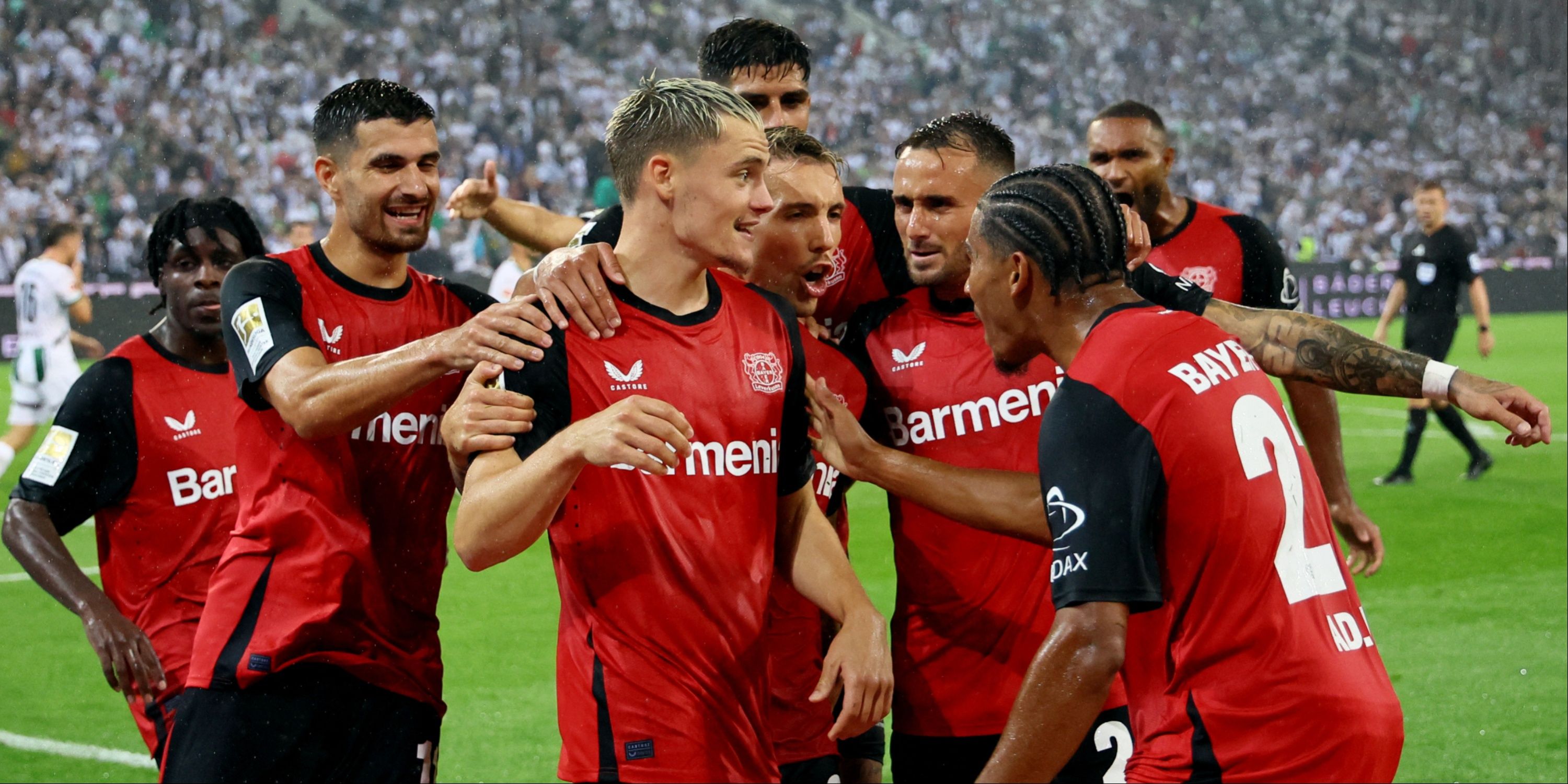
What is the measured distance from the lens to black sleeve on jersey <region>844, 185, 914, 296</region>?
4484 mm

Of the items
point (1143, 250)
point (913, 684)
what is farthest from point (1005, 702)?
point (1143, 250)

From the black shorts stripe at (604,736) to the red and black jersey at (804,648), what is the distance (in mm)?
1005

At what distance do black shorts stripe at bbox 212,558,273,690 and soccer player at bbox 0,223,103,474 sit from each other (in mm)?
→ 9820

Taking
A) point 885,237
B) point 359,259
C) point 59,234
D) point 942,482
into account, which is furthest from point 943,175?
point 59,234

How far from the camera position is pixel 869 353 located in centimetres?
408

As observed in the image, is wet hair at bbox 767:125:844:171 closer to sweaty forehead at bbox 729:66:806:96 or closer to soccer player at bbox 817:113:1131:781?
soccer player at bbox 817:113:1131:781

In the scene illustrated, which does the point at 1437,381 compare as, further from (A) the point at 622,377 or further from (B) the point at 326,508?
(B) the point at 326,508

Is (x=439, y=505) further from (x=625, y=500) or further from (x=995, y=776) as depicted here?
(x=995, y=776)

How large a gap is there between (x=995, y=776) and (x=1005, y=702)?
1428mm

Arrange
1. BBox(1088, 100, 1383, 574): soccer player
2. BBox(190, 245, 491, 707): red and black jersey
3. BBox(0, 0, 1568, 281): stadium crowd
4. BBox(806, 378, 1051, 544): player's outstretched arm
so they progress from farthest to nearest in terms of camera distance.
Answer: BBox(0, 0, 1568, 281): stadium crowd
BBox(1088, 100, 1383, 574): soccer player
BBox(190, 245, 491, 707): red and black jersey
BBox(806, 378, 1051, 544): player's outstretched arm

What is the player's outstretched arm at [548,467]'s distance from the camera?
2619 millimetres

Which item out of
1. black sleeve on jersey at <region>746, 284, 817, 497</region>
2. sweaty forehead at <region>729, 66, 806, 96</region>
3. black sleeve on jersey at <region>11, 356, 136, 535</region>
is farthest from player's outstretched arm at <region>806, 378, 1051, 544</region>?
black sleeve on jersey at <region>11, 356, 136, 535</region>

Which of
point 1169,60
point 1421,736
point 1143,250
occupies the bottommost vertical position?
point 1421,736

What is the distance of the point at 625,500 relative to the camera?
3.04 meters
